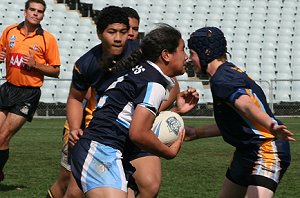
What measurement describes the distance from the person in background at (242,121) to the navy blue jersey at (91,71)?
69 centimetres

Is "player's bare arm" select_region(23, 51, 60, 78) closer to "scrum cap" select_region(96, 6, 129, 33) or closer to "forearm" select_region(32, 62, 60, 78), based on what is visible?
"forearm" select_region(32, 62, 60, 78)

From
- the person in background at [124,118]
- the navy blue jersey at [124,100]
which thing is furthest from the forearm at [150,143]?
the navy blue jersey at [124,100]

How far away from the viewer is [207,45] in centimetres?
509

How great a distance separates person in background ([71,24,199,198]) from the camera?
14.8 feet

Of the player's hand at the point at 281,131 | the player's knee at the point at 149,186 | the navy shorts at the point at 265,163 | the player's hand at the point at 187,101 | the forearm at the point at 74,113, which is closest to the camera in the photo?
the player's hand at the point at 281,131

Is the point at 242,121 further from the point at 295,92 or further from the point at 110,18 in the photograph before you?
the point at 295,92

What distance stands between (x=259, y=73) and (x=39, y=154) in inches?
507

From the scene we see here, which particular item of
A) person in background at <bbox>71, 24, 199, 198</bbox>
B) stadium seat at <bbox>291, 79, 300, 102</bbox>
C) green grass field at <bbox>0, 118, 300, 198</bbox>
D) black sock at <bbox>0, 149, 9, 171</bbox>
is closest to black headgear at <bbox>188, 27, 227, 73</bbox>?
person in background at <bbox>71, 24, 199, 198</bbox>

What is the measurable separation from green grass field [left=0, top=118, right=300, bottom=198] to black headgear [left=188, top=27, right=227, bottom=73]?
3.21 m

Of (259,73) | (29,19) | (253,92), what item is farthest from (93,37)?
(253,92)

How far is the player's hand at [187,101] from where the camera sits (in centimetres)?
534

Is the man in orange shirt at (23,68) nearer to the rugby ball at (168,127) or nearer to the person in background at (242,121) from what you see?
the rugby ball at (168,127)

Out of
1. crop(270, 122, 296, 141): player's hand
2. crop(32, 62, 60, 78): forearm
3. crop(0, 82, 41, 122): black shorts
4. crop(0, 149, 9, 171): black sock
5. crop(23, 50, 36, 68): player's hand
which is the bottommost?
crop(0, 149, 9, 171): black sock

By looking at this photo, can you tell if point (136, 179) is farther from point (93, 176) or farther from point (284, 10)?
point (284, 10)
